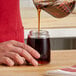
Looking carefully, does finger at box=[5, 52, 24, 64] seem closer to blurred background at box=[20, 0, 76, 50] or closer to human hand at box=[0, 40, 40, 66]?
human hand at box=[0, 40, 40, 66]

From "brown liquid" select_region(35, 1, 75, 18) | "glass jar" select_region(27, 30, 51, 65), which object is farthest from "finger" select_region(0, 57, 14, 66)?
"brown liquid" select_region(35, 1, 75, 18)

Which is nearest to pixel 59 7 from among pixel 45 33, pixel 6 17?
pixel 45 33

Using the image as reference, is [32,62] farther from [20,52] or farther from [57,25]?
[57,25]

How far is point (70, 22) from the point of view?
Result: 311cm

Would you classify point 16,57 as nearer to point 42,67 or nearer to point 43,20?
point 42,67

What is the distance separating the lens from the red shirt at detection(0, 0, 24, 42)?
2.08m

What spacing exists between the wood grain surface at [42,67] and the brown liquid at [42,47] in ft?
0.10

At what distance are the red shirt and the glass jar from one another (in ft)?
2.21

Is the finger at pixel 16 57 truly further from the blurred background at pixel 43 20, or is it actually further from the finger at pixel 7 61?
the blurred background at pixel 43 20

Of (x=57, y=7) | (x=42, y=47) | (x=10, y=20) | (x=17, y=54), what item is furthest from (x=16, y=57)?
(x=10, y=20)

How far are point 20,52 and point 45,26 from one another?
5.47 ft

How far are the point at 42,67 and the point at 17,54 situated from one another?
0.13 meters

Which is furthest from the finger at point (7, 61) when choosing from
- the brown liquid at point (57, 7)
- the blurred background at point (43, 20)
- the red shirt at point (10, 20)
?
the blurred background at point (43, 20)

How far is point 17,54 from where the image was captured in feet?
4.48
